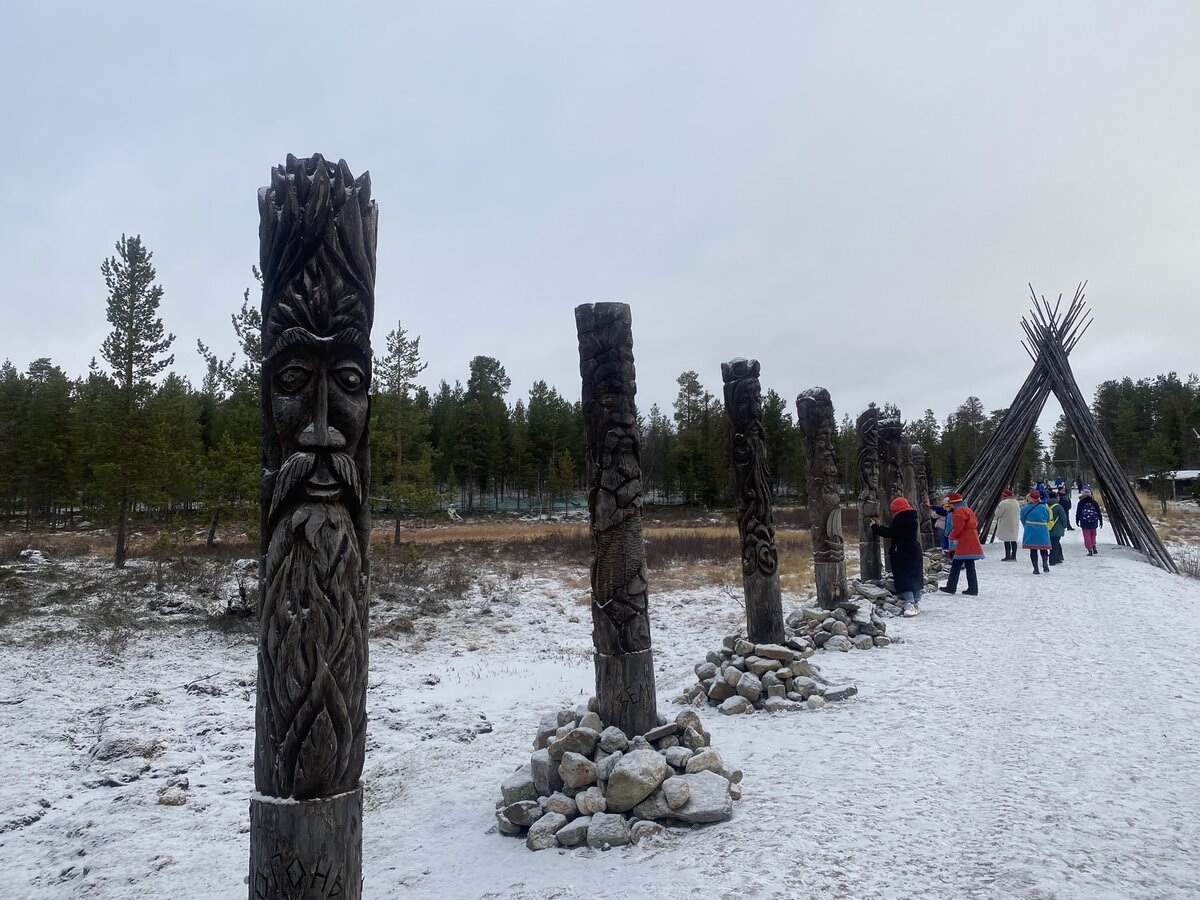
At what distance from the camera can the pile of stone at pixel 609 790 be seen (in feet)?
15.8

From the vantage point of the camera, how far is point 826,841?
4.36m

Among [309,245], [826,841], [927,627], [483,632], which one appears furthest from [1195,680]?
[483,632]

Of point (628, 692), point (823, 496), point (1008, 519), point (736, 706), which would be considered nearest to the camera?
point (628, 692)

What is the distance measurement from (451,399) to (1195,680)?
58995 millimetres

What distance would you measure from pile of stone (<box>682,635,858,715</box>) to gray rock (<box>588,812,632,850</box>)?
294 cm

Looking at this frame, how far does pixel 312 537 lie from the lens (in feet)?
11.0

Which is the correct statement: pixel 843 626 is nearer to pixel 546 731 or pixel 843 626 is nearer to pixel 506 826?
pixel 546 731

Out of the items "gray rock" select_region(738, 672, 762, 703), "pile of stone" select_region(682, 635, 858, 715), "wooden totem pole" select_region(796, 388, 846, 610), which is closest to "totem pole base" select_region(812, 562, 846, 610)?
"wooden totem pole" select_region(796, 388, 846, 610)

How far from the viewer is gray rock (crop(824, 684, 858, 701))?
7.45m

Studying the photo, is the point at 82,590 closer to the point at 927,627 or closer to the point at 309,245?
the point at 309,245

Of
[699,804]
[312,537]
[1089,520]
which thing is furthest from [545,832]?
[1089,520]

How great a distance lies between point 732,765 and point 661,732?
2.13 ft

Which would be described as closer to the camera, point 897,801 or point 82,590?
point 897,801

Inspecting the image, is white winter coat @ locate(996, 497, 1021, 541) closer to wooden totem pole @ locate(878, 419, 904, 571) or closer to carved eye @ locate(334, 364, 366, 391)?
wooden totem pole @ locate(878, 419, 904, 571)
